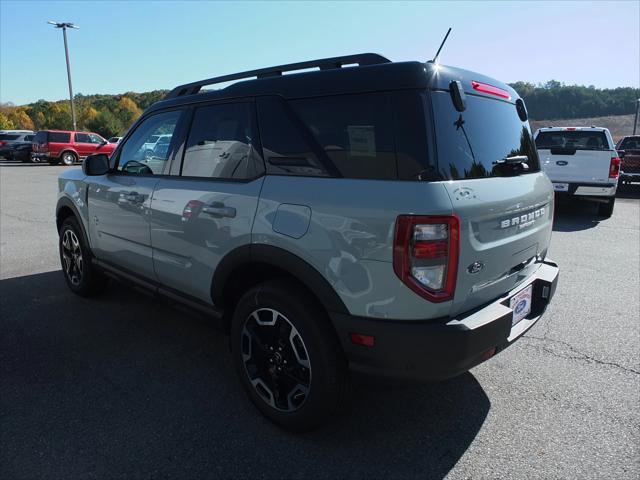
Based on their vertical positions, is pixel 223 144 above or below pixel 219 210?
above

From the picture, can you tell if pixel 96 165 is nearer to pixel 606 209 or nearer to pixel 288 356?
pixel 288 356

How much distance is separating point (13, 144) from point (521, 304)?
30587 millimetres

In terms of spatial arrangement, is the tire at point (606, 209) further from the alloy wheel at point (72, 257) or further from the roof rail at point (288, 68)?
the alloy wheel at point (72, 257)

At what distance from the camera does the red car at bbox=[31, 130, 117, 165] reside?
944 inches

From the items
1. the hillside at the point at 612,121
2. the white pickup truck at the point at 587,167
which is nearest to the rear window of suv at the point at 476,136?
the white pickup truck at the point at 587,167

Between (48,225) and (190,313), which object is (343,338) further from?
(48,225)

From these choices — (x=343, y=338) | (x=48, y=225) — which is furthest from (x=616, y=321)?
(x=48, y=225)

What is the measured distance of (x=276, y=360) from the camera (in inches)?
101

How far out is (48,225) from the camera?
8.41 metres

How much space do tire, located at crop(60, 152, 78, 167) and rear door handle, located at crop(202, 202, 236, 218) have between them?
25.4 m

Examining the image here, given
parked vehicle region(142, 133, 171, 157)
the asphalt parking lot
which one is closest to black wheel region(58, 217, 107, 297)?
the asphalt parking lot

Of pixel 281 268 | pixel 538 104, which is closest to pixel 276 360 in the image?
pixel 281 268

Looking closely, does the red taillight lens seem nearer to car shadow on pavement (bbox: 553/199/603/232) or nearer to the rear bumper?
the rear bumper

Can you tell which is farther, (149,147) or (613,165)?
(613,165)
